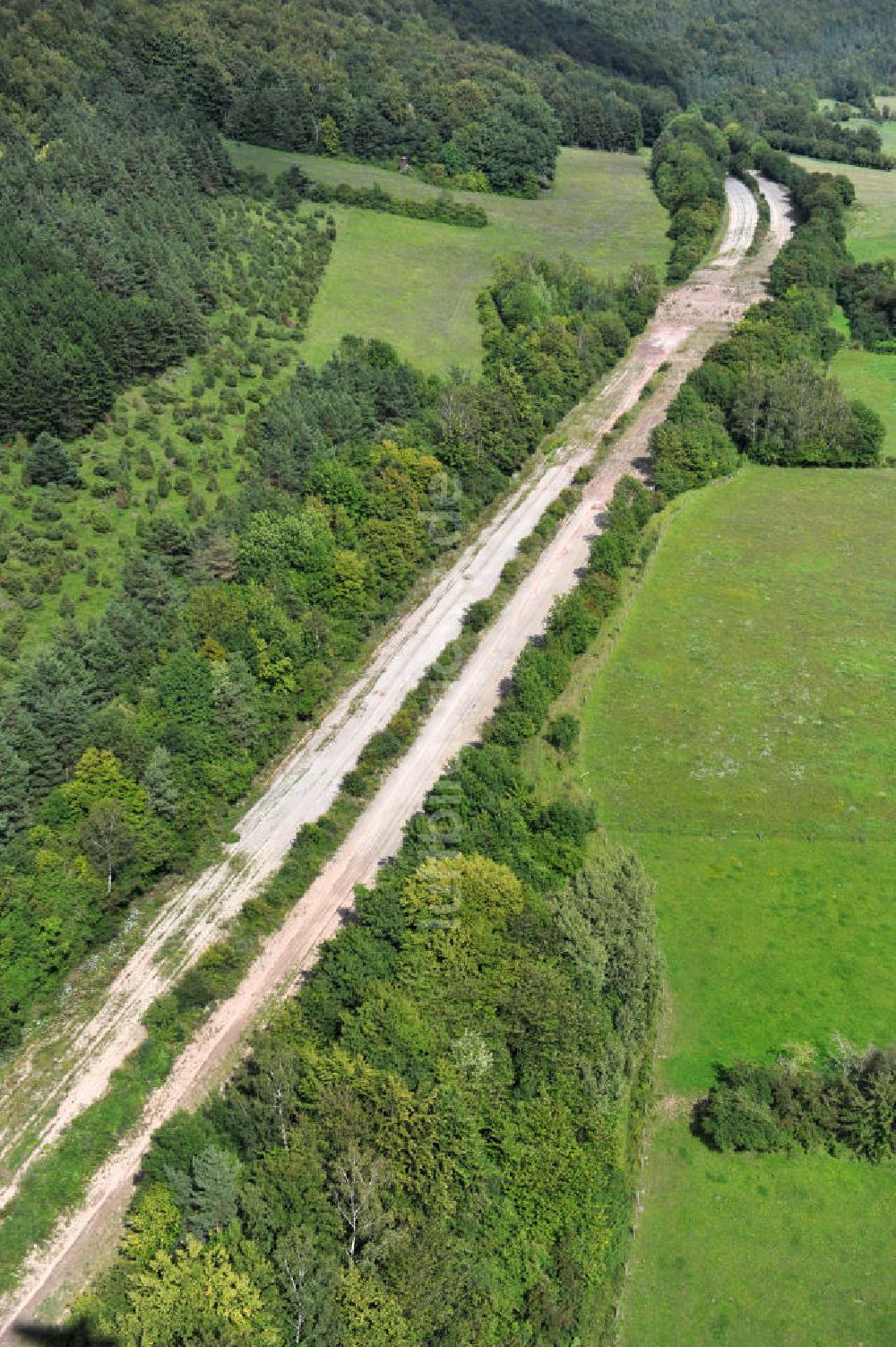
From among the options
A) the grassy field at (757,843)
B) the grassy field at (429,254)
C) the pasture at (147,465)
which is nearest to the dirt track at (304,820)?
the grassy field at (757,843)

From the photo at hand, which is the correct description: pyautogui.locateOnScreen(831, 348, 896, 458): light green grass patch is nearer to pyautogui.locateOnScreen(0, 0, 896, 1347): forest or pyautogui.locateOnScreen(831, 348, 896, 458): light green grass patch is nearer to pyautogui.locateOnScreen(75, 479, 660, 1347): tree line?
pyautogui.locateOnScreen(0, 0, 896, 1347): forest

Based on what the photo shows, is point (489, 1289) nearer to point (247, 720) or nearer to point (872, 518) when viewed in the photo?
point (247, 720)

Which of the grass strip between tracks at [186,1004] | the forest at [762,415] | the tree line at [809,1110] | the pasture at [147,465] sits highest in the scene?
the forest at [762,415]

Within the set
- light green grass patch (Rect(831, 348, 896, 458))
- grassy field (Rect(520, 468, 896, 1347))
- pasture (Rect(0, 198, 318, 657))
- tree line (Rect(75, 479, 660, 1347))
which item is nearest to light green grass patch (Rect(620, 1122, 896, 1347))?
grassy field (Rect(520, 468, 896, 1347))

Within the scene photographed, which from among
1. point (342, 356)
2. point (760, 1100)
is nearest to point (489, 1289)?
point (760, 1100)

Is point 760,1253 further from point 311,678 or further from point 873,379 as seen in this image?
point 873,379

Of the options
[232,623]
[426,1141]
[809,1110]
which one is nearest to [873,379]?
[232,623]

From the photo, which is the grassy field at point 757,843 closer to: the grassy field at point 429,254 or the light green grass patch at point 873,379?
the light green grass patch at point 873,379
